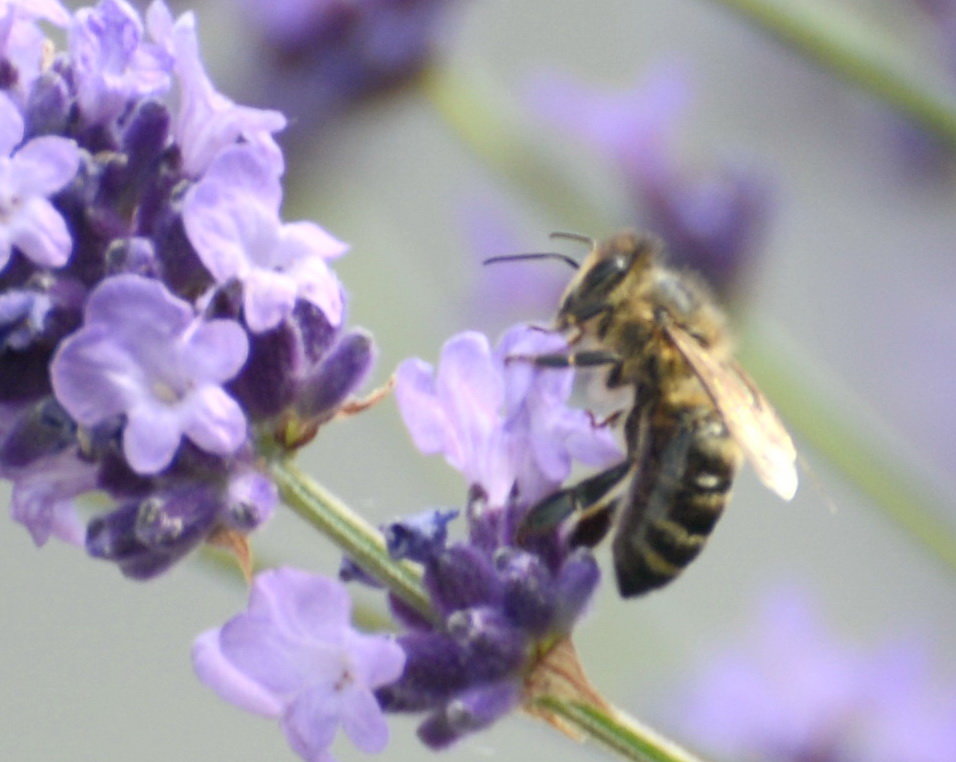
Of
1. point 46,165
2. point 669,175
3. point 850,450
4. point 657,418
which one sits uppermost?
point 46,165

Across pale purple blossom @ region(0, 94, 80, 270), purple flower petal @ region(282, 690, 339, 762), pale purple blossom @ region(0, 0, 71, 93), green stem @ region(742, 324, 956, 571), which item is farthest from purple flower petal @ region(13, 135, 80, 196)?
green stem @ region(742, 324, 956, 571)

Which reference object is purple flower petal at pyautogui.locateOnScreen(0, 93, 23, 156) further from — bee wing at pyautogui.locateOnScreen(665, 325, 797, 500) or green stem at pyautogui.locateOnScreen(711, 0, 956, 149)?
green stem at pyautogui.locateOnScreen(711, 0, 956, 149)

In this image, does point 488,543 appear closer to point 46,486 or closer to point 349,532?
point 349,532

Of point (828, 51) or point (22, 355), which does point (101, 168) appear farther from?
point (828, 51)

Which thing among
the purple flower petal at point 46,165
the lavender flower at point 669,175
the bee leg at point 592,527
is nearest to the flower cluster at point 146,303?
the purple flower petal at point 46,165

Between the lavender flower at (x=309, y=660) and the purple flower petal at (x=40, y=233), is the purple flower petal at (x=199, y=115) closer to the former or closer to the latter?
the purple flower petal at (x=40, y=233)

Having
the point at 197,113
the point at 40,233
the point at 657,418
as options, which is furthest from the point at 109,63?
the point at 657,418

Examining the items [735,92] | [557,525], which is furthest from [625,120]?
[735,92]
